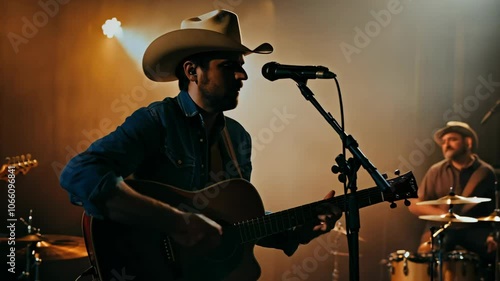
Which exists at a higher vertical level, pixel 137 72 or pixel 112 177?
pixel 137 72

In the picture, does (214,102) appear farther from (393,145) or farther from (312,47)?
(393,145)

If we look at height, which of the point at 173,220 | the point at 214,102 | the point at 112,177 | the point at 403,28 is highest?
the point at 403,28

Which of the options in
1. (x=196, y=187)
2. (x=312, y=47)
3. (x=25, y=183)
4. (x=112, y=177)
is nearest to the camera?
(x=112, y=177)

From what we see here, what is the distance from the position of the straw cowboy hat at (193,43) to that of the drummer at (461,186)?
2.65m

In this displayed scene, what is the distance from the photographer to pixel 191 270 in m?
2.88

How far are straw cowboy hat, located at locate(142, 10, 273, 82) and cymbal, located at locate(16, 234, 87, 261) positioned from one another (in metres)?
1.24

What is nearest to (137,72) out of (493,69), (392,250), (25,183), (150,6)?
(150,6)

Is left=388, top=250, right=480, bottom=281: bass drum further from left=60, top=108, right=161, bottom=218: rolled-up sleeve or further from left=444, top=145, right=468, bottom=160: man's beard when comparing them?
left=60, top=108, right=161, bottom=218: rolled-up sleeve

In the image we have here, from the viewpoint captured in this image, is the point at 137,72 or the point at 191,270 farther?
the point at 137,72

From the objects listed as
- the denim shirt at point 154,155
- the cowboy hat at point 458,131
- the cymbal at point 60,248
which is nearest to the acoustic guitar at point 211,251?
the denim shirt at point 154,155

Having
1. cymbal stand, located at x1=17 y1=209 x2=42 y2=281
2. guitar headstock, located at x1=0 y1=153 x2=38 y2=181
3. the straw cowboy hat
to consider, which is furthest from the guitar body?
guitar headstock, located at x1=0 y1=153 x2=38 y2=181

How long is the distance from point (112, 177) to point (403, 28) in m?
3.44

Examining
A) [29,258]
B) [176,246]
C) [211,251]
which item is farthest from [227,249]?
[29,258]

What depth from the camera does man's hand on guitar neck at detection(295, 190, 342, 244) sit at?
118 inches
